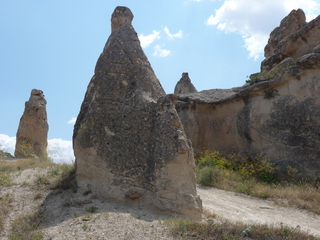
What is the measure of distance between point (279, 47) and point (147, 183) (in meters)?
10.6

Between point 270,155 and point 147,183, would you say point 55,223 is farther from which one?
point 270,155

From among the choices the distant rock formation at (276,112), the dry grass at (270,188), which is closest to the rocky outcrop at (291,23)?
the distant rock formation at (276,112)

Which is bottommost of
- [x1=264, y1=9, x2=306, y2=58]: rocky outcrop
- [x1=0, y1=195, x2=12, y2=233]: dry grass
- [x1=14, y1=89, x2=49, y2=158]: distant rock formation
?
[x1=0, y1=195, x2=12, y2=233]: dry grass

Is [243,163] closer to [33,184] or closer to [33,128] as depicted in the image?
[33,184]

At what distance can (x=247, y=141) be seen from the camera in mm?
12672

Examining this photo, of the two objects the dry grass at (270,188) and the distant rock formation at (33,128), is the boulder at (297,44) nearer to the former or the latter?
the dry grass at (270,188)

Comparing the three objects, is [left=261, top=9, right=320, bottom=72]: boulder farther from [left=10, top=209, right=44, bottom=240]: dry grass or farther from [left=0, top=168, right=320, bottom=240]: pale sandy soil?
[left=10, top=209, right=44, bottom=240]: dry grass

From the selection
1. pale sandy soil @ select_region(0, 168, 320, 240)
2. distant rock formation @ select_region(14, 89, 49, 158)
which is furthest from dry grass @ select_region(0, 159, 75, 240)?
distant rock formation @ select_region(14, 89, 49, 158)

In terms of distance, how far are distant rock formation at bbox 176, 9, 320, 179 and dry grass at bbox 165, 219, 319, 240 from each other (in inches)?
232

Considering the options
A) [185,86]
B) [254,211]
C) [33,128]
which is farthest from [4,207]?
[185,86]

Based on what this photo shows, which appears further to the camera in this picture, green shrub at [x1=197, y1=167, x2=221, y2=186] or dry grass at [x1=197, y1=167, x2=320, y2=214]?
green shrub at [x1=197, y1=167, x2=221, y2=186]

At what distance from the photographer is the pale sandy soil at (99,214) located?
16.3 feet

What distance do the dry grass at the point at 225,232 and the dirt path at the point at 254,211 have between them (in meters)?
1.12

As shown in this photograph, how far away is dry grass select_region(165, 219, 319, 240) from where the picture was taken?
4879 millimetres
